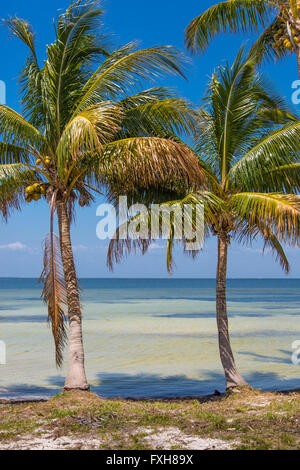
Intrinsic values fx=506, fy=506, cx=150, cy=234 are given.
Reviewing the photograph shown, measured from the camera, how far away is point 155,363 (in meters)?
15.5

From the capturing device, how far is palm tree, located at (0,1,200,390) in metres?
8.66

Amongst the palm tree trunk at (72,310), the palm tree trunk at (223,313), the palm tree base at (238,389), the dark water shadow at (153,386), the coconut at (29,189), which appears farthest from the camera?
the dark water shadow at (153,386)

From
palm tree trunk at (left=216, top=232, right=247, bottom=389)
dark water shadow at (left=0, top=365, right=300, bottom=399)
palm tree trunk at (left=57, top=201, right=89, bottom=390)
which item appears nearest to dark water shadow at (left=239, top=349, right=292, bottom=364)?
dark water shadow at (left=0, top=365, right=300, bottom=399)

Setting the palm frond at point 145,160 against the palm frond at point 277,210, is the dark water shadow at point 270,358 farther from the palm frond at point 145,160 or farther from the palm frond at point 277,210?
the palm frond at point 145,160

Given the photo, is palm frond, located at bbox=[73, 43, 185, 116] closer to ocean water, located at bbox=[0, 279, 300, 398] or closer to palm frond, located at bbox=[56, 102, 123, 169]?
palm frond, located at bbox=[56, 102, 123, 169]

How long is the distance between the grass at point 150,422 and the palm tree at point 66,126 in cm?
130

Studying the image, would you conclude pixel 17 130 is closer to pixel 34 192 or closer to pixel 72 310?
pixel 34 192

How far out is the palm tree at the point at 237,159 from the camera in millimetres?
9523

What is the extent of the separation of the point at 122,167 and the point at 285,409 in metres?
4.63

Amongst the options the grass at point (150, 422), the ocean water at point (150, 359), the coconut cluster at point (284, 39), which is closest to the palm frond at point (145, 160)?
the coconut cluster at point (284, 39)

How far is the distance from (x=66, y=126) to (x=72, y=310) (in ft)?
11.0

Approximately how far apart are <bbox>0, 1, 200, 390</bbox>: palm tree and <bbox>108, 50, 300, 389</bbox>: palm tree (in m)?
0.92

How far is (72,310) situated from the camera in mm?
9438
